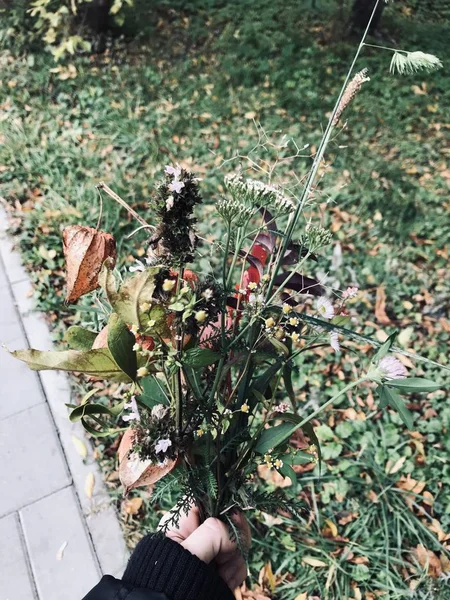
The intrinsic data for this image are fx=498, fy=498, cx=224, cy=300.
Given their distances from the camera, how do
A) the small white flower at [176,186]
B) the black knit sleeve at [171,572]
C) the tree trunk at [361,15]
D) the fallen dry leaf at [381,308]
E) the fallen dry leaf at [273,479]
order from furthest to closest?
the tree trunk at [361,15] < the fallen dry leaf at [381,308] < the fallen dry leaf at [273,479] < the black knit sleeve at [171,572] < the small white flower at [176,186]

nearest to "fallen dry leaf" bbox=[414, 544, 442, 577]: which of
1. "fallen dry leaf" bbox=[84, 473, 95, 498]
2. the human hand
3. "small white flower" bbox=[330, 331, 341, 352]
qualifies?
the human hand

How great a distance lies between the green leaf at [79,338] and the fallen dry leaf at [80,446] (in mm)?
1405

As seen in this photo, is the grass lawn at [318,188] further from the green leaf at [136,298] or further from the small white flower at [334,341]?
the small white flower at [334,341]

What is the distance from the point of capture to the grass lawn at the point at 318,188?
72.4 inches

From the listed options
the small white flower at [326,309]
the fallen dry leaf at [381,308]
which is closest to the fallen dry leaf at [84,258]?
the small white flower at [326,309]

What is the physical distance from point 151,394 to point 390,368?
0.39m

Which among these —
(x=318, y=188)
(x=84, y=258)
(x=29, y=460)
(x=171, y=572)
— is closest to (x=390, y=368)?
(x=84, y=258)

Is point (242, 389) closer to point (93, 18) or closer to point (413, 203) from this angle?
point (413, 203)

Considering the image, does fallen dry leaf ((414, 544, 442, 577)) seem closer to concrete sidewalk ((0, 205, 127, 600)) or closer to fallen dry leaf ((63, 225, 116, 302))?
concrete sidewalk ((0, 205, 127, 600))

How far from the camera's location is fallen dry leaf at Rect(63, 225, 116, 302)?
750mm

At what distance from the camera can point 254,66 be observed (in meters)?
4.16

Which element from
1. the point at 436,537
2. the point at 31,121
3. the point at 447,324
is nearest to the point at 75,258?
the point at 436,537

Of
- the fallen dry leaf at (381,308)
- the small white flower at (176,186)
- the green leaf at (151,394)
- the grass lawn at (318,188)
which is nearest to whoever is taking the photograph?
the small white flower at (176,186)

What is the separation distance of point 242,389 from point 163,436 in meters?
0.21
